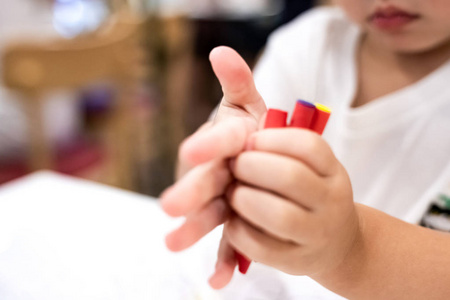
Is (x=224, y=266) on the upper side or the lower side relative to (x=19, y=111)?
upper

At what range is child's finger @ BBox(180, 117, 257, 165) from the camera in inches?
6.8

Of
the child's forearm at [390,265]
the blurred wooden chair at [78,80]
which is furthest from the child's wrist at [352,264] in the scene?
the blurred wooden chair at [78,80]

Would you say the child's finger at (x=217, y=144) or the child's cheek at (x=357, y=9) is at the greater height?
the child's cheek at (x=357, y=9)

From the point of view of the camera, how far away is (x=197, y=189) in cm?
18

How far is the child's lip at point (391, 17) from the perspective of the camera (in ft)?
1.06

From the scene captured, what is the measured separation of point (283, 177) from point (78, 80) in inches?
30.8

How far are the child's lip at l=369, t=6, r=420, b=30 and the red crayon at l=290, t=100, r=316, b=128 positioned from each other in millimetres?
171

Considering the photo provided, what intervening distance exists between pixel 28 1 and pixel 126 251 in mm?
1652

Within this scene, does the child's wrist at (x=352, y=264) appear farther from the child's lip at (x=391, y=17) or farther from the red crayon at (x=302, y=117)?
the child's lip at (x=391, y=17)

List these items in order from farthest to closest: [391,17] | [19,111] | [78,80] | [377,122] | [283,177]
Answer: [19,111] → [78,80] → [377,122] → [391,17] → [283,177]

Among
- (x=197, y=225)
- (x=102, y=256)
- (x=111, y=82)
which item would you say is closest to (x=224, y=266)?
(x=197, y=225)

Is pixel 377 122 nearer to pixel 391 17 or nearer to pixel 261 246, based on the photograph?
pixel 391 17

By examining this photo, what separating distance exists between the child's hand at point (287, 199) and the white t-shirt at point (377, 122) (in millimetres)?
201

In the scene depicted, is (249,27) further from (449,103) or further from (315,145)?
(315,145)
